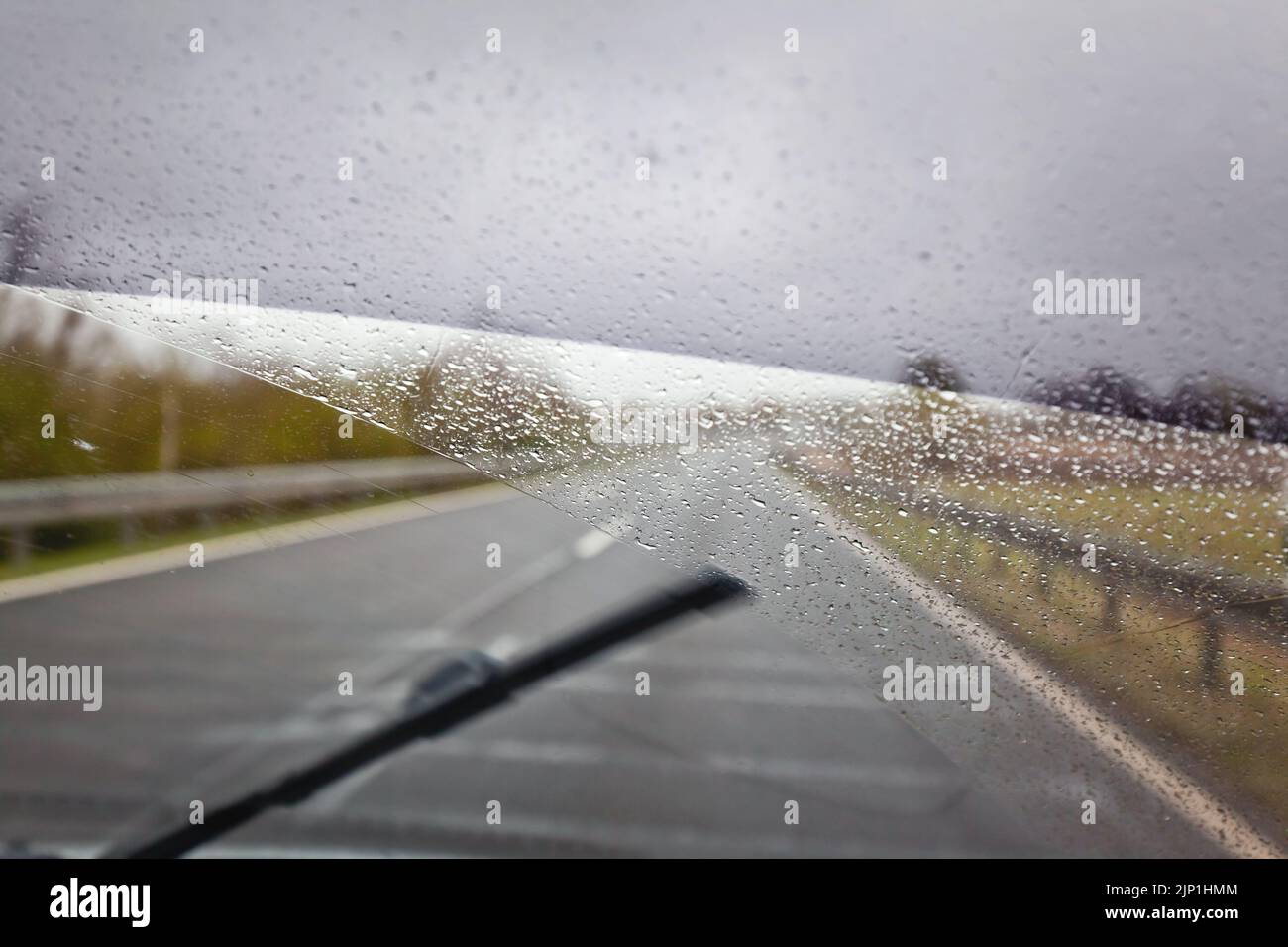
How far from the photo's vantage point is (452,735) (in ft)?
11.3

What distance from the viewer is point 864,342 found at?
1.83 m

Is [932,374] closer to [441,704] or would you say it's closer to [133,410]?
[133,410]

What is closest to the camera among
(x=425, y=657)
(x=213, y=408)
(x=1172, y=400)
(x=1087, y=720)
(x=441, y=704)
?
(x=1172, y=400)

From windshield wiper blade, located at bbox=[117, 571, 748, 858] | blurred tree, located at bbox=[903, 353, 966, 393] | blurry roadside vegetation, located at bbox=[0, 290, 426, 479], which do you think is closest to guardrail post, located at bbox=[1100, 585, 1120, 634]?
blurred tree, located at bbox=[903, 353, 966, 393]

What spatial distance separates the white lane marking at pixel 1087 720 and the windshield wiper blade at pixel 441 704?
823 millimetres

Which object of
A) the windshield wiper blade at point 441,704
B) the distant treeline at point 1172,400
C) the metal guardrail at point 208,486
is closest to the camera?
the distant treeline at point 1172,400

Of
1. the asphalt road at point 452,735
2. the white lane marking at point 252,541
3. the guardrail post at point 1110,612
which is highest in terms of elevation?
the white lane marking at point 252,541

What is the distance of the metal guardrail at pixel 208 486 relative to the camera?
8.40ft

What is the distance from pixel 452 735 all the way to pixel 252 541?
1350mm

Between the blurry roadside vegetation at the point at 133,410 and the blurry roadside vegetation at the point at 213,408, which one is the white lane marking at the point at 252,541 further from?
the blurry roadside vegetation at the point at 133,410

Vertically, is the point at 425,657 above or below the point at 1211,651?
below

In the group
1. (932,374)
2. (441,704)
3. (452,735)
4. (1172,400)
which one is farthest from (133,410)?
(1172,400)

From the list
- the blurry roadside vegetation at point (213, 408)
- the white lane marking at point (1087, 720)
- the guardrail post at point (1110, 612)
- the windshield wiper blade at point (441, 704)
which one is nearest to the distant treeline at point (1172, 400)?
the guardrail post at point (1110, 612)
